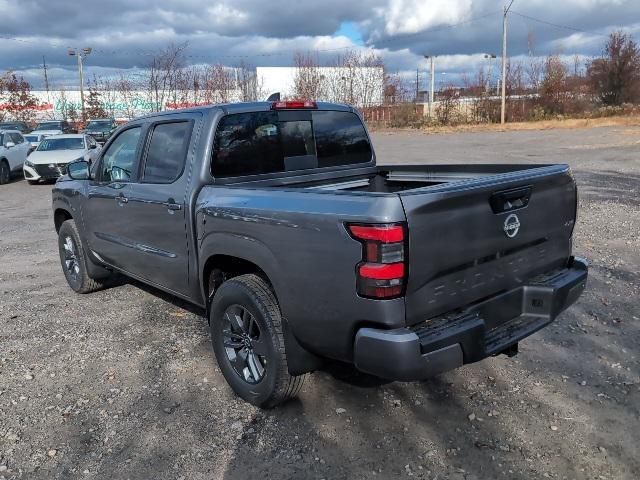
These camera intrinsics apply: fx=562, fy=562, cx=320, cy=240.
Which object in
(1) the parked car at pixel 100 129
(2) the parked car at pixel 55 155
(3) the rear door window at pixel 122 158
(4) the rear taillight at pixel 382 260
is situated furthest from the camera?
(1) the parked car at pixel 100 129

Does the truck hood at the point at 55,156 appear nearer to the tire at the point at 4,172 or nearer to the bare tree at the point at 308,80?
the tire at the point at 4,172

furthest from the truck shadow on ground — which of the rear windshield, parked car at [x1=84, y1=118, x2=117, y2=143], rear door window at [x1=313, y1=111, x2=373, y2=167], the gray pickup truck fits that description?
parked car at [x1=84, y1=118, x2=117, y2=143]

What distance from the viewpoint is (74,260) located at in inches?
243

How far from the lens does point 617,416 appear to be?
11.1 feet

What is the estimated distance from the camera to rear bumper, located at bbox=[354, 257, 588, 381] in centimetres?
274

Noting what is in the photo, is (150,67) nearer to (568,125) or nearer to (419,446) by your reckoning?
(568,125)

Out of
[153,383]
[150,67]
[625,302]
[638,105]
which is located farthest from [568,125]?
[153,383]

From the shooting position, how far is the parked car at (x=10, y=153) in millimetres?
18297

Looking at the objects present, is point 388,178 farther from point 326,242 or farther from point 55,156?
point 55,156

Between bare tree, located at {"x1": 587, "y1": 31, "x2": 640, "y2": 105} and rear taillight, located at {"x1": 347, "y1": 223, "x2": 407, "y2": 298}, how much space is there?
183 ft

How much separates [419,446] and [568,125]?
42685 millimetres

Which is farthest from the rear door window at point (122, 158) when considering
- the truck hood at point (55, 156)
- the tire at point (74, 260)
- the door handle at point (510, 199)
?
the truck hood at point (55, 156)

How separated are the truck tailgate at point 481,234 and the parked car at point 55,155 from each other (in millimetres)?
15489

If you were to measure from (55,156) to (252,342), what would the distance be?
1635cm
